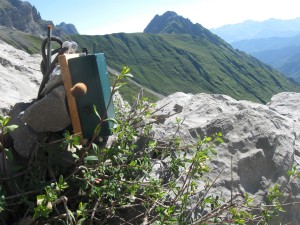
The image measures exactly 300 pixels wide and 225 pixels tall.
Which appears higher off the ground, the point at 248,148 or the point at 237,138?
the point at 237,138

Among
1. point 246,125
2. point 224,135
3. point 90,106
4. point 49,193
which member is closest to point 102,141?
point 90,106

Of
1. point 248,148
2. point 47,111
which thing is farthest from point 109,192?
point 248,148

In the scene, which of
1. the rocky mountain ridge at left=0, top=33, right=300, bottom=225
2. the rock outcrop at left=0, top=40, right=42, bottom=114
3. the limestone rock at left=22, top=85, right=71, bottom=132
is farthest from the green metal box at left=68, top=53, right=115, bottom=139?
the rock outcrop at left=0, top=40, right=42, bottom=114

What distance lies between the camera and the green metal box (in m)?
4.37

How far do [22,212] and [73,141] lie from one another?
103cm

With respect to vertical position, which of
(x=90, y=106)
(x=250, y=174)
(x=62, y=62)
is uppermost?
(x=62, y=62)

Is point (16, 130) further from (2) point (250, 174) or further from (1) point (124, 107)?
(2) point (250, 174)

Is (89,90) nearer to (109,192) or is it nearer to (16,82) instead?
(109,192)

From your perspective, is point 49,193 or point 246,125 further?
point 246,125

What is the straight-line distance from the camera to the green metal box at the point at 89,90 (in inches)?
172

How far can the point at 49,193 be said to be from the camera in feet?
10.3

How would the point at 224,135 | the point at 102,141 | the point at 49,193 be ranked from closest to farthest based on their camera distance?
the point at 49,193
the point at 102,141
the point at 224,135

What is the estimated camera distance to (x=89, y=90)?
177 inches

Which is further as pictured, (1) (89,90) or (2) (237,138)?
(2) (237,138)
